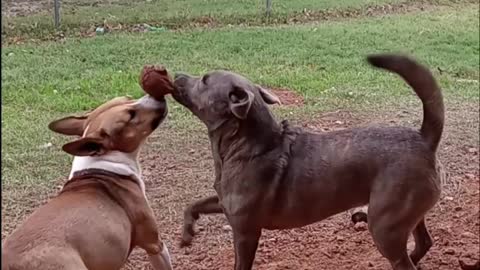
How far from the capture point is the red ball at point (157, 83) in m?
3.67

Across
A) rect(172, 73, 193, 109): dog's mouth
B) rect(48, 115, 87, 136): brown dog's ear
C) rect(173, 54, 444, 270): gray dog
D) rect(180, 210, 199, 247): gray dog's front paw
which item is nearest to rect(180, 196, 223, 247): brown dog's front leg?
rect(180, 210, 199, 247): gray dog's front paw

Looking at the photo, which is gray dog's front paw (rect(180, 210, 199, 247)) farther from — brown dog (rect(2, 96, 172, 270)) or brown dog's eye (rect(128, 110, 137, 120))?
brown dog's eye (rect(128, 110, 137, 120))

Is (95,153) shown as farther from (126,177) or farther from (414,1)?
(414,1)

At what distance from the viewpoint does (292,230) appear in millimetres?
4621

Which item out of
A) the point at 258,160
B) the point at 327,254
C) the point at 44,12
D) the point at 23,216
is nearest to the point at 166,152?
the point at 23,216

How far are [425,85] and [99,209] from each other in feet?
4.93

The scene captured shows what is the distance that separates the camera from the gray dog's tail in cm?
339

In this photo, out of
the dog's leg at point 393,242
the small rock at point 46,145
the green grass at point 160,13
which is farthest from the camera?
the green grass at point 160,13

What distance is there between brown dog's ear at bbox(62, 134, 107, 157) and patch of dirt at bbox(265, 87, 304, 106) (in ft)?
12.9

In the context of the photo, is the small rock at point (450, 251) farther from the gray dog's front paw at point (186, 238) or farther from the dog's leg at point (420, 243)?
the gray dog's front paw at point (186, 238)

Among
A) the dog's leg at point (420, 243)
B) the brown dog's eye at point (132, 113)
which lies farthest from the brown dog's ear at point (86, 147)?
the dog's leg at point (420, 243)

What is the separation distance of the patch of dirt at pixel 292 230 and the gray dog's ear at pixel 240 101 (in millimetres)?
1029

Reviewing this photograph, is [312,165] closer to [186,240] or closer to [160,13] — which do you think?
[186,240]

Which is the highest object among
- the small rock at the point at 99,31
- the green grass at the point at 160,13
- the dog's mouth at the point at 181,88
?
the dog's mouth at the point at 181,88
